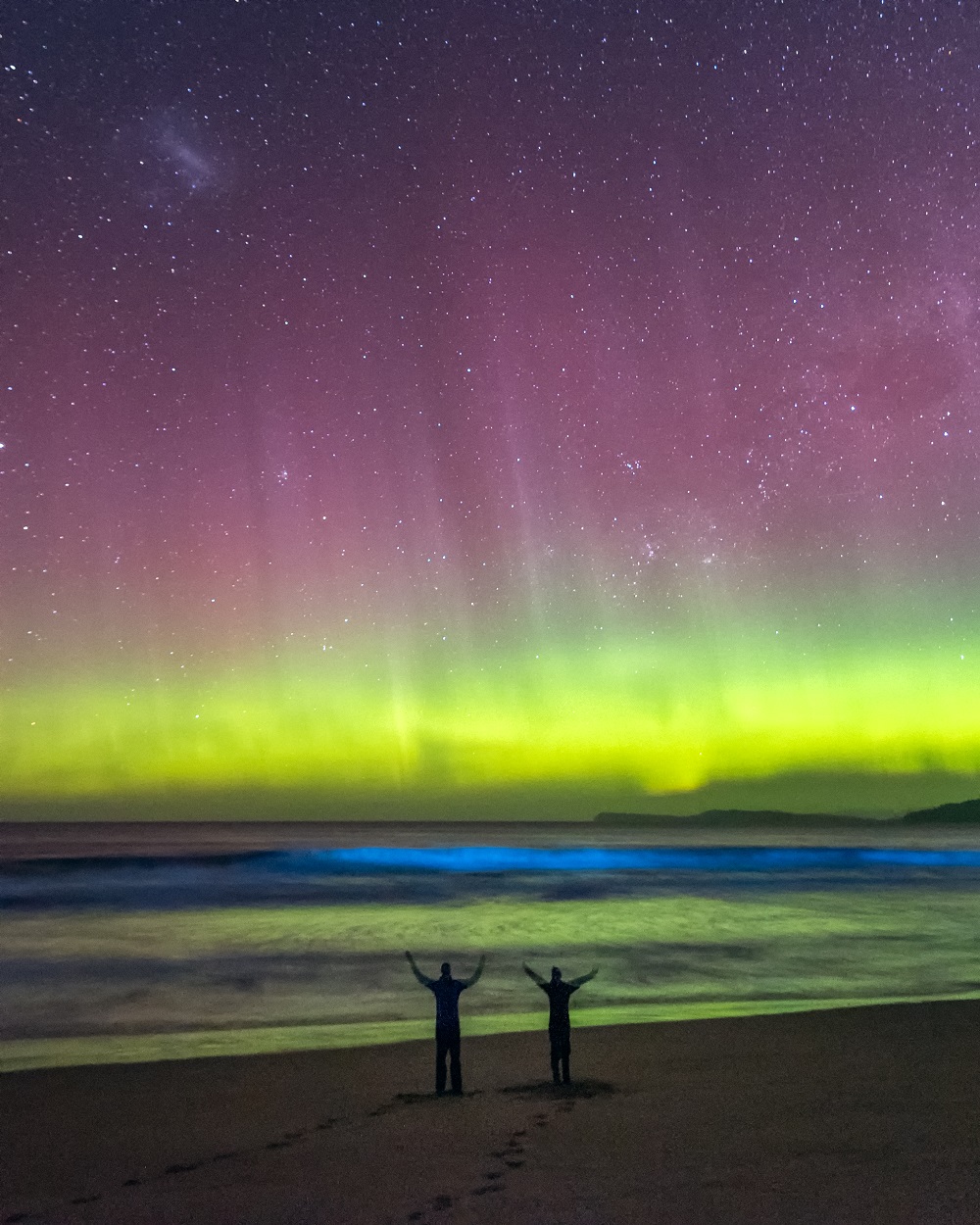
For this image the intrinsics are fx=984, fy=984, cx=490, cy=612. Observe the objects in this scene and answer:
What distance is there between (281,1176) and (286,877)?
2160 inches

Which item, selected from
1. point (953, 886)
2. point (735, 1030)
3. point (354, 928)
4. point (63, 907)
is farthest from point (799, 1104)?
point (953, 886)

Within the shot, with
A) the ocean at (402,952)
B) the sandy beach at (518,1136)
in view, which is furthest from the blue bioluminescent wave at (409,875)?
the sandy beach at (518,1136)

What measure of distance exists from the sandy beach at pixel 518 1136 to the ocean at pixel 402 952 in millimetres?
2691

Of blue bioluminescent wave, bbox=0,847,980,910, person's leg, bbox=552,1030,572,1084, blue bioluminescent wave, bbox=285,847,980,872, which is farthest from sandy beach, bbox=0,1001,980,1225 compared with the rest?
blue bioluminescent wave, bbox=285,847,980,872

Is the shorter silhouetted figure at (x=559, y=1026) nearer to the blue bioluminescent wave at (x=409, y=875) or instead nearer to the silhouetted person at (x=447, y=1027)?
the silhouetted person at (x=447, y=1027)

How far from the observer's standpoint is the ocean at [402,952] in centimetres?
1490

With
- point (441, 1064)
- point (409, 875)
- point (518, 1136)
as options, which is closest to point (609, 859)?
point (409, 875)

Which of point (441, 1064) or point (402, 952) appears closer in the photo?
point (441, 1064)

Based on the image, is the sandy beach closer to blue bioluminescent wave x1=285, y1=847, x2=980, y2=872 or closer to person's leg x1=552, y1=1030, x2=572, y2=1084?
person's leg x1=552, y1=1030, x2=572, y2=1084

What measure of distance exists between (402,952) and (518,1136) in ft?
56.0

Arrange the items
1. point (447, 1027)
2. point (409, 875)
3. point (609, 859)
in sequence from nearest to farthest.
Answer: point (447, 1027) < point (409, 875) < point (609, 859)

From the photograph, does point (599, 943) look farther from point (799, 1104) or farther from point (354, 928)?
point (799, 1104)

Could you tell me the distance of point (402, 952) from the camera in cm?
2400

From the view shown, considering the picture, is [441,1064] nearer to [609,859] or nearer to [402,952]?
[402,952]
